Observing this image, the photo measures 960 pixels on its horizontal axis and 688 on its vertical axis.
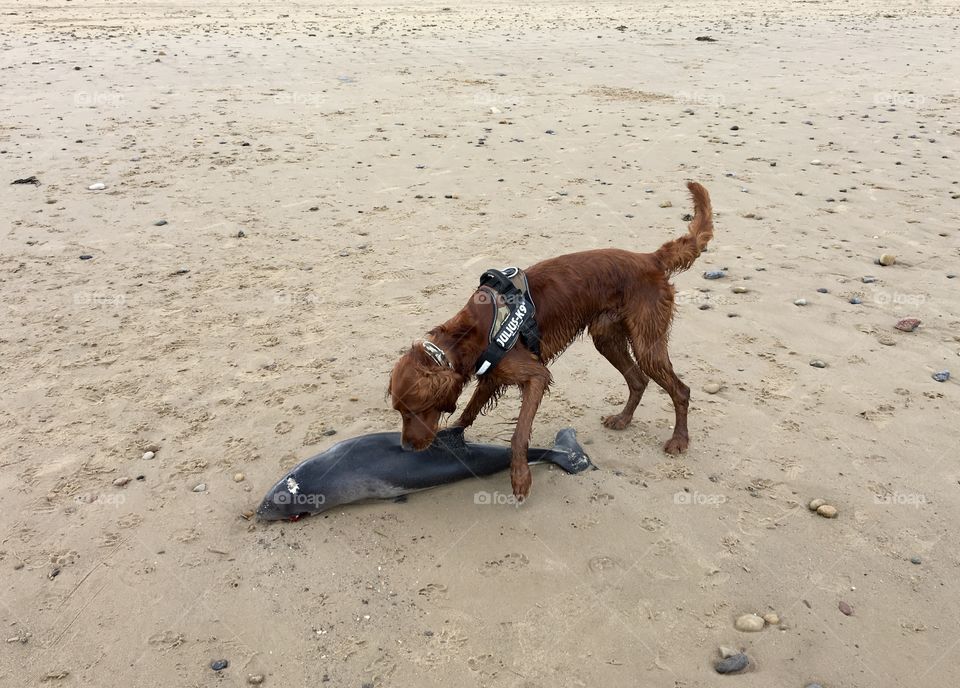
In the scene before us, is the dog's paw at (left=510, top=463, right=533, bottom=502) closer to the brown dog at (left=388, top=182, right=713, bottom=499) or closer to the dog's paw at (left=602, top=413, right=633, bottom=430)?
the brown dog at (left=388, top=182, right=713, bottom=499)

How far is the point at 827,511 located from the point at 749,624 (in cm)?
112

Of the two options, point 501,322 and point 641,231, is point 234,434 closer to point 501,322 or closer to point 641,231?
point 501,322

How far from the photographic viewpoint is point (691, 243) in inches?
198

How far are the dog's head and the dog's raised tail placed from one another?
5.73ft

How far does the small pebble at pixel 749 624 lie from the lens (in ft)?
12.4

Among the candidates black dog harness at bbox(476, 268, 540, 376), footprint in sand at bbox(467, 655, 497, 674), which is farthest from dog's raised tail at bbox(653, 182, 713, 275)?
footprint in sand at bbox(467, 655, 497, 674)

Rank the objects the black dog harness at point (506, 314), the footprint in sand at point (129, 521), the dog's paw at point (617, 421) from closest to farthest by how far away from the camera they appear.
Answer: the black dog harness at point (506, 314), the footprint in sand at point (129, 521), the dog's paw at point (617, 421)

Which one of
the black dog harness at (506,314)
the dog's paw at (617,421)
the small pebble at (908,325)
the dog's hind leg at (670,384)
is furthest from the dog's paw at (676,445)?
the small pebble at (908,325)

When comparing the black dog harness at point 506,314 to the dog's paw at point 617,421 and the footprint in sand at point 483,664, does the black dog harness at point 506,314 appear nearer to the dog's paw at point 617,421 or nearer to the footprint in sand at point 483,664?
the dog's paw at point 617,421

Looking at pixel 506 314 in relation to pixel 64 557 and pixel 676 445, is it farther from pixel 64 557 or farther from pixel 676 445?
pixel 64 557

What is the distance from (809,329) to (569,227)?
304cm

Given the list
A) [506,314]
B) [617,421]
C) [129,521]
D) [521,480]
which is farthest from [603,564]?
[129,521]

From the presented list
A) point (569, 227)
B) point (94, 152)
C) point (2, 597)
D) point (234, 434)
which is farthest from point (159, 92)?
point (2, 597)

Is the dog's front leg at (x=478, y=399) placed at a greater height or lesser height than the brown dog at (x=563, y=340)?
lesser
